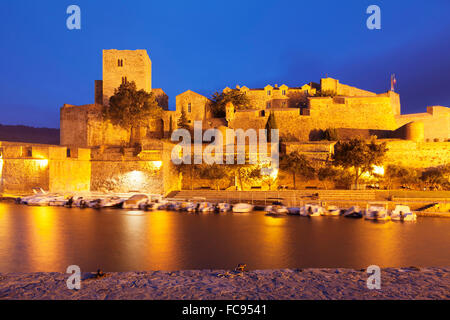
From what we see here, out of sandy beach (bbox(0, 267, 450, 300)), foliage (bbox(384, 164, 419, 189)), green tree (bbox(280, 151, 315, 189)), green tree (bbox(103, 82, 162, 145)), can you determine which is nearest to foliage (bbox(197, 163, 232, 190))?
green tree (bbox(280, 151, 315, 189))

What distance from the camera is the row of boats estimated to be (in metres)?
15.1

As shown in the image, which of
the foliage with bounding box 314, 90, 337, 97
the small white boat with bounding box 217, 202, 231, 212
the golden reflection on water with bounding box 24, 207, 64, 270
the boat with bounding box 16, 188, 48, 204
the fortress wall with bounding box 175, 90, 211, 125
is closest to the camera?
the golden reflection on water with bounding box 24, 207, 64, 270

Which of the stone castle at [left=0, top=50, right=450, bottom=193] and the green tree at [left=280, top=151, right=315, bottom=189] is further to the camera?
the green tree at [left=280, top=151, right=315, bottom=189]

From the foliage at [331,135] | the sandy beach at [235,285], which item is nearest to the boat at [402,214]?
the sandy beach at [235,285]

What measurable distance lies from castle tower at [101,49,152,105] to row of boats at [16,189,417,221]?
560 inches

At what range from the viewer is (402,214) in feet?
48.6

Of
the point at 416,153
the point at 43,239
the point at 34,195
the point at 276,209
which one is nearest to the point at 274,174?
the point at 276,209

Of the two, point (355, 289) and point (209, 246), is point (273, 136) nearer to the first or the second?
point (209, 246)

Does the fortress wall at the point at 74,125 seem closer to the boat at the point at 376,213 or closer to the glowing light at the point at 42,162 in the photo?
the glowing light at the point at 42,162

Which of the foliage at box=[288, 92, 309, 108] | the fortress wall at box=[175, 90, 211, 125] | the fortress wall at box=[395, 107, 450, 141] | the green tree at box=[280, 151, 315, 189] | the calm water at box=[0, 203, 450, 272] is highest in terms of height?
the foliage at box=[288, 92, 309, 108]

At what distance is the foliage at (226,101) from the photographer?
31625 millimetres

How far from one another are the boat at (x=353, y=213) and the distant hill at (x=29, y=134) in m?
65.5

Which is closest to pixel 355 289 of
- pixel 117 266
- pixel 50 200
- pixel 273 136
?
pixel 117 266

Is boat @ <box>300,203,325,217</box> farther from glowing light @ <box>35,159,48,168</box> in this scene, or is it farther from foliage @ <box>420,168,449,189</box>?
glowing light @ <box>35,159,48,168</box>
